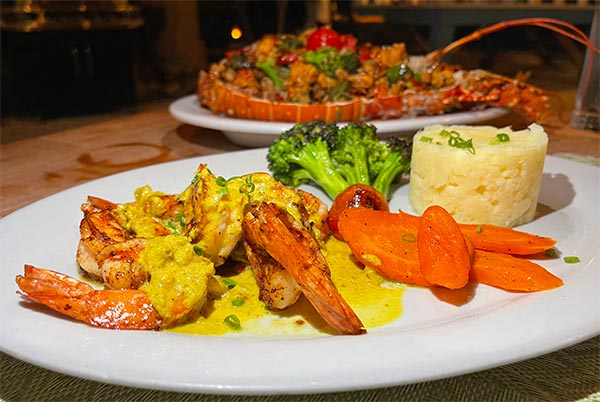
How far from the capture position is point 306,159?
221cm

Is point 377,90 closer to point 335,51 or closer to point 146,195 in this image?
point 335,51

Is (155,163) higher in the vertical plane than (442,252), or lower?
lower

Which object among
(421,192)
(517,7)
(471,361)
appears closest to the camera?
(471,361)

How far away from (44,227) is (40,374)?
0.60 meters

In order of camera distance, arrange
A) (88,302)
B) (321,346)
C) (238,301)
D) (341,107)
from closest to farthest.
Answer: (321,346)
(88,302)
(238,301)
(341,107)

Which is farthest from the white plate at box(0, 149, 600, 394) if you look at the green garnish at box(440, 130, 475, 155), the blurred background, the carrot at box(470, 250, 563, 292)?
the blurred background

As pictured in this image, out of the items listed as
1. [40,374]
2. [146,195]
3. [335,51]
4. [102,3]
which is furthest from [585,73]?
[102,3]

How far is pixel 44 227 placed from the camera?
65.3 inches

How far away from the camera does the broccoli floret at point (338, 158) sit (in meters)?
2.18

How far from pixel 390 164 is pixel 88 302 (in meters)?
1.38

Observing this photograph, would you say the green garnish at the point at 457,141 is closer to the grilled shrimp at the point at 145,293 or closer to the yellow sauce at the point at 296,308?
the yellow sauce at the point at 296,308

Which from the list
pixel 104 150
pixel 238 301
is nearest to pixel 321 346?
pixel 238 301

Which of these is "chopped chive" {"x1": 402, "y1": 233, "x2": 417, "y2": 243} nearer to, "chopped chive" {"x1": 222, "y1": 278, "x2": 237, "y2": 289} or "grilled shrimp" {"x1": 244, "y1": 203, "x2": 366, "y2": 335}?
"grilled shrimp" {"x1": 244, "y1": 203, "x2": 366, "y2": 335}

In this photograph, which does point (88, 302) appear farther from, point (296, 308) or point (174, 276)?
point (296, 308)
